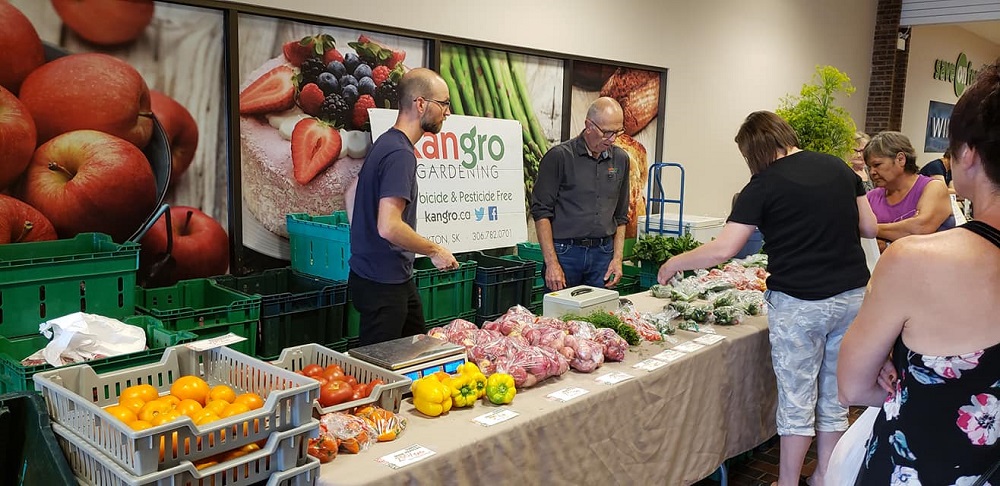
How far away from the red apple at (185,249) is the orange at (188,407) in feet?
7.39

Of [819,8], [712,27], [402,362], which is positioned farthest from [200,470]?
[819,8]

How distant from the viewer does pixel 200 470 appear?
151 cm

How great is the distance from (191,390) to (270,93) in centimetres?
273

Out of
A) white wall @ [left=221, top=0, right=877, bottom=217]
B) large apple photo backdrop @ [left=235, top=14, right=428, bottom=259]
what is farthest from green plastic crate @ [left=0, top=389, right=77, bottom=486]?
white wall @ [left=221, top=0, right=877, bottom=217]

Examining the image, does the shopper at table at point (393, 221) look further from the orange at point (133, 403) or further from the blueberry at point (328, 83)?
the blueberry at point (328, 83)

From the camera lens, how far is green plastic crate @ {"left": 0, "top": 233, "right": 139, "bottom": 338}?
8.96ft

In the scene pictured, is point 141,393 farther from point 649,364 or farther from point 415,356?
point 649,364

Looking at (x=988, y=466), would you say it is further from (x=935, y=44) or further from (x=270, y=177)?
(x=935, y=44)

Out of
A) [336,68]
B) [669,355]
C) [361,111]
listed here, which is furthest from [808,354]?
[336,68]

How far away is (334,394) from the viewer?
1.97 m

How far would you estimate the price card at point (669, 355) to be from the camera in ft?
9.00

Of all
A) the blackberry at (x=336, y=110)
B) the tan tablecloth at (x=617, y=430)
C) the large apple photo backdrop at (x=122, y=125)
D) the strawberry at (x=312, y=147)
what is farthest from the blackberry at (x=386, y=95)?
the tan tablecloth at (x=617, y=430)

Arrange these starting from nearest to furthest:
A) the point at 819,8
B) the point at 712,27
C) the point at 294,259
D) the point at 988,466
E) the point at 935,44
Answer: the point at 988,466 → the point at 294,259 → the point at 712,27 → the point at 819,8 → the point at 935,44

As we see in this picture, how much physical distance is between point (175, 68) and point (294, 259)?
1.21 metres
